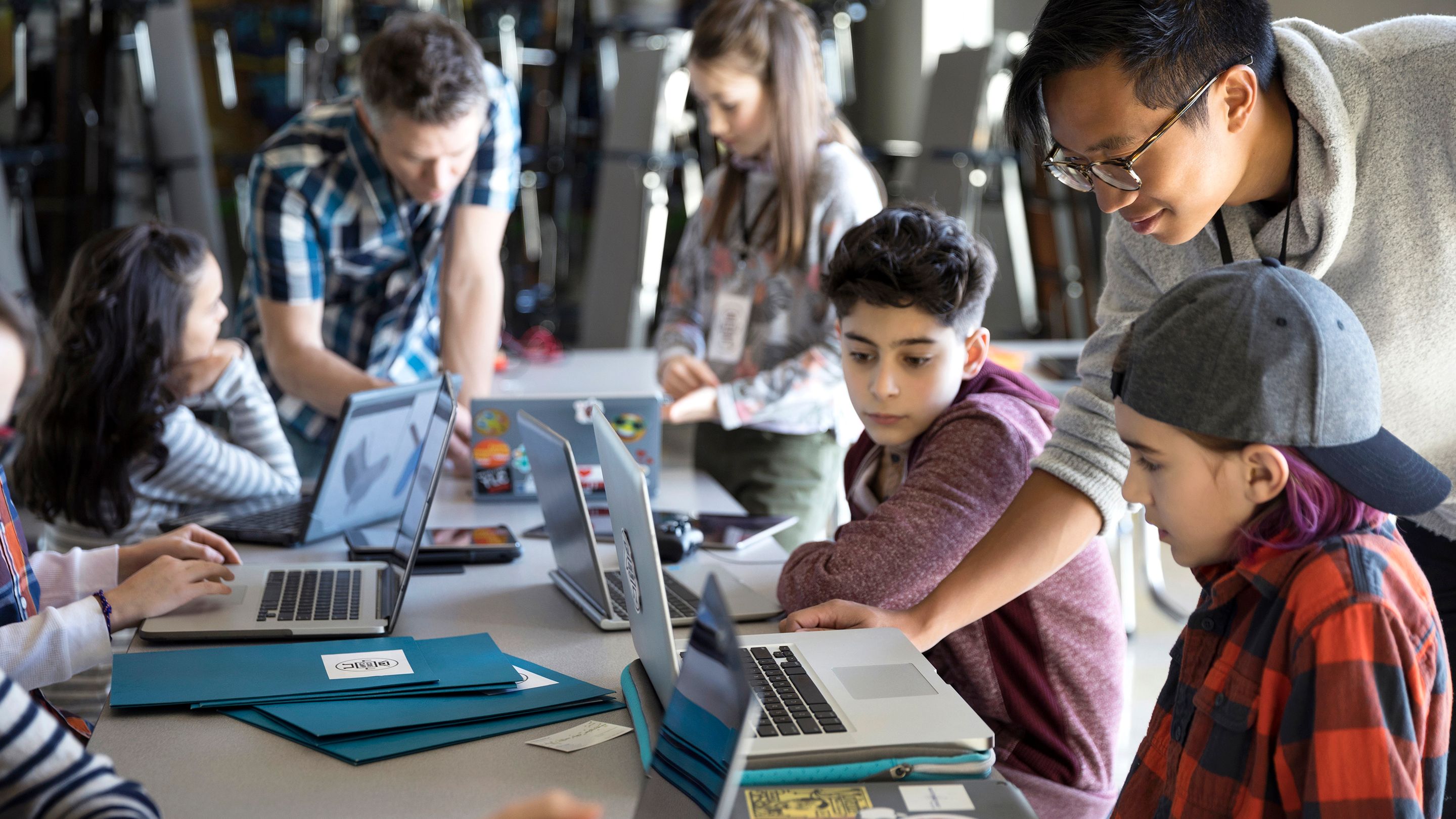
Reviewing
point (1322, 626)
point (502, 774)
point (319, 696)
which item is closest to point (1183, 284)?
point (1322, 626)

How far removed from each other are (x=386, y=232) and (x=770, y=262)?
2.48 feet

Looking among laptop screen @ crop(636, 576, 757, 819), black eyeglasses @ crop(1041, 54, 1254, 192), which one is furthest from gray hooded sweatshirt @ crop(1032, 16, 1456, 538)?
laptop screen @ crop(636, 576, 757, 819)

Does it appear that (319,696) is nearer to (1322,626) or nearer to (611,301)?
(1322,626)

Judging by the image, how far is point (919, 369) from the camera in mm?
1522

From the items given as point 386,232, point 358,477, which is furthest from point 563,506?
point 386,232

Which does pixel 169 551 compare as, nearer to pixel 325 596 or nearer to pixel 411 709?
pixel 325 596

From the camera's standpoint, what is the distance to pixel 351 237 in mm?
2258

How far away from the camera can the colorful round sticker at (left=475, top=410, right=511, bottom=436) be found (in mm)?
2072

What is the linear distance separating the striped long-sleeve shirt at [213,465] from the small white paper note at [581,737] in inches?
43.3

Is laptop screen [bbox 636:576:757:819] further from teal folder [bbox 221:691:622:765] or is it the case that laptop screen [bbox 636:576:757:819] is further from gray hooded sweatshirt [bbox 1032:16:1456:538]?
gray hooded sweatshirt [bbox 1032:16:1456:538]

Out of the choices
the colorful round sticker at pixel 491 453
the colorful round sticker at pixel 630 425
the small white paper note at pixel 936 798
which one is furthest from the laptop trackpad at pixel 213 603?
the small white paper note at pixel 936 798

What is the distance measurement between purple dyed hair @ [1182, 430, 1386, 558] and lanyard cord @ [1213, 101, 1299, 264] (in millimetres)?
288

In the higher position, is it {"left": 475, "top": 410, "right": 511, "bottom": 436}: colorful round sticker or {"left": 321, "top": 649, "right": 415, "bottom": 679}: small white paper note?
{"left": 321, "top": 649, "right": 415, "bottom": 679}: small white paper note

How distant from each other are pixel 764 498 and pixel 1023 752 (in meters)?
1.06
